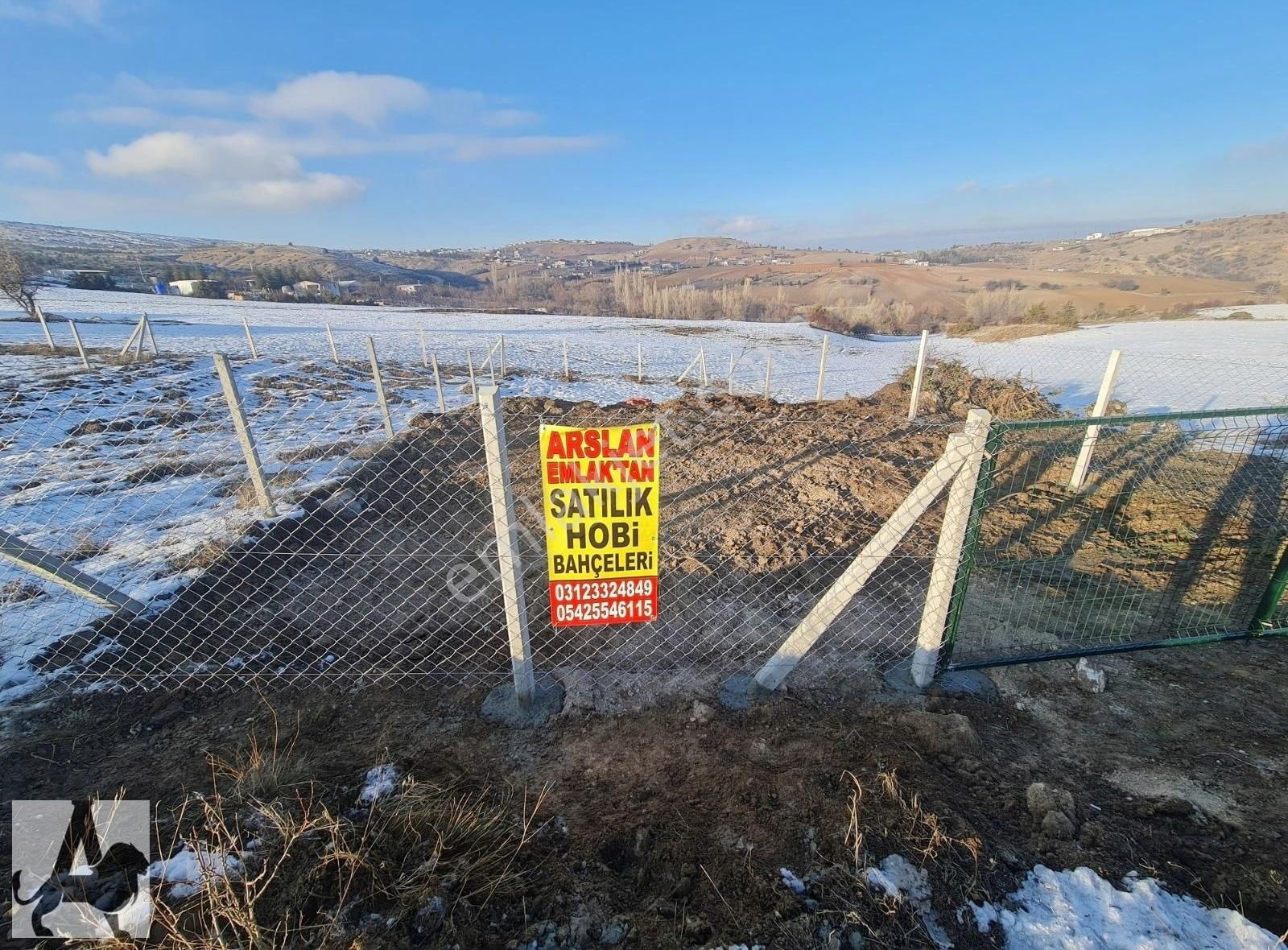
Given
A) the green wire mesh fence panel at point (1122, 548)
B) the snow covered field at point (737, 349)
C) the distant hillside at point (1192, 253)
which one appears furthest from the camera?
the distant hillside at point (1192, 253)

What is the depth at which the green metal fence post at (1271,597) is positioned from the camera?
3.27m

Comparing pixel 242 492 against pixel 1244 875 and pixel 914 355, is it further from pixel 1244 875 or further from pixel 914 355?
pixel 914 355

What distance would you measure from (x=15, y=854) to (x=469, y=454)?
621 cm

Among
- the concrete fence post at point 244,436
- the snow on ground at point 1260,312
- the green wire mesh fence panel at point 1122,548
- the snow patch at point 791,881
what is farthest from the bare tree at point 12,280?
the snow on ground at point 1260,312

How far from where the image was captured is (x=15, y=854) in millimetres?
1991

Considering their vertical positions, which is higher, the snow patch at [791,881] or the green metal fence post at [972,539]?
the green metal fence post at [972,539]

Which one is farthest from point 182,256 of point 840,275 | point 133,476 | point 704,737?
point 704,737

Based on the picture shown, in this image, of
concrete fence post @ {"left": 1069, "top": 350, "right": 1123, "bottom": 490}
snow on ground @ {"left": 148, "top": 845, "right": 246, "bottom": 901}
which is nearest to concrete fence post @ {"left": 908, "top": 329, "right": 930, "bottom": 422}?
concrete fence post @ {"left": 1069, "top": 350, "right": 1123, "bottom": 490}

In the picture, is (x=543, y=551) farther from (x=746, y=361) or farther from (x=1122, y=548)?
(x=746, y=361)

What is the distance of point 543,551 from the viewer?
520 cm

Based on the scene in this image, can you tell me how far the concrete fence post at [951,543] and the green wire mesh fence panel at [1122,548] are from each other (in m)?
0.11

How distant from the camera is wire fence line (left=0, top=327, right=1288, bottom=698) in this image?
3438mm

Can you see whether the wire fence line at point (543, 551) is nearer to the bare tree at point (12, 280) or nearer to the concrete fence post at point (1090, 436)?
the concrete fence post at point (1090, 436)

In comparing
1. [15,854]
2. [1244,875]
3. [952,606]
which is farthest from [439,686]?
[1244,875]
